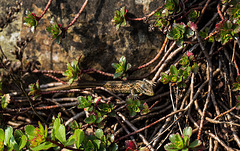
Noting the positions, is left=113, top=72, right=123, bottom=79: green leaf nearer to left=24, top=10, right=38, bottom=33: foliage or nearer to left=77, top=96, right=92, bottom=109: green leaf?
left=77, top=96, right=92, bottom=109: green leaf

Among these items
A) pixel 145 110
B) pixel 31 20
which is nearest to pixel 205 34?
pixel 145 110

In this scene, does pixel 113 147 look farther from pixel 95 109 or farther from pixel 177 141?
pixel 177 141

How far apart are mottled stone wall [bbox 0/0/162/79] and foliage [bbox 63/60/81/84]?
12 cm

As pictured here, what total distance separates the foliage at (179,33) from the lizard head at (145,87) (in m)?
0.46

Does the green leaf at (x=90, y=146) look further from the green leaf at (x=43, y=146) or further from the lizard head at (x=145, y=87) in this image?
the lizard head at (x=145, y=87)

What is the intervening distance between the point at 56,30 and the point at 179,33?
114cm

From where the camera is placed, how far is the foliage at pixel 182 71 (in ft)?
6.73

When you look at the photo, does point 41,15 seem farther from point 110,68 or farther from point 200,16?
point 200,16

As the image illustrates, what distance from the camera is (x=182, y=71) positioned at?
208cm

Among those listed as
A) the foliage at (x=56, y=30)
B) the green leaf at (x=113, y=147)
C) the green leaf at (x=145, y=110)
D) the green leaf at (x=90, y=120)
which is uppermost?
the foliage at (x=56, y=30)

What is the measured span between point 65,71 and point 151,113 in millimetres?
964

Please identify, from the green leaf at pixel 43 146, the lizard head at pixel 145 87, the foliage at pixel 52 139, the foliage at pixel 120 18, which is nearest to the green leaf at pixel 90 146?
the foliage at pixel 52 139

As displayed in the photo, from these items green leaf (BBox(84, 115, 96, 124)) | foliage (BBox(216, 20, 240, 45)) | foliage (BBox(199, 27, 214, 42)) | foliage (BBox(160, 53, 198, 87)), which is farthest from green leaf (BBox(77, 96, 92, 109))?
foliage (BBox(216, 20, 240, 45))

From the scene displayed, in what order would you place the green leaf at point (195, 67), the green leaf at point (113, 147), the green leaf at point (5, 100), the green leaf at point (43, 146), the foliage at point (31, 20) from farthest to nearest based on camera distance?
the green leaf at point (5, 100) → the foliage at point (31, 20) → the green leaf at point (195, 67) → the green leaf at point (113, 147) → the green leaf at point (43, 146)
